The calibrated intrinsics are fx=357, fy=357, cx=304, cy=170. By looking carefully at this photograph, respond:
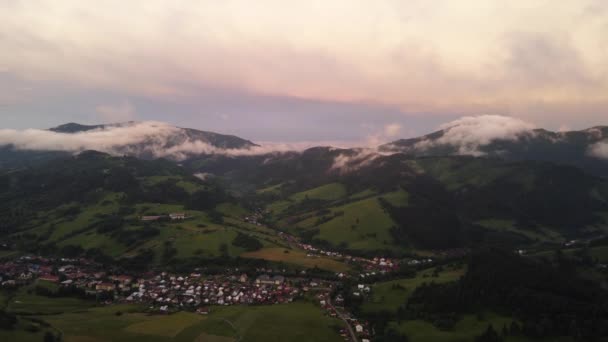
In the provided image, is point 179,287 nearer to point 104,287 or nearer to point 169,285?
point 169,285

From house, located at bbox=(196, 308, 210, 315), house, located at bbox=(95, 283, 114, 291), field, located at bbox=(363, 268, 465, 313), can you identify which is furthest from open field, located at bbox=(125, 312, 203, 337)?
field, located at bbox=(363, 268, 465, 313)

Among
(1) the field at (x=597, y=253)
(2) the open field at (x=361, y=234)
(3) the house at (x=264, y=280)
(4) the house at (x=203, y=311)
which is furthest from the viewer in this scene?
(2) the open field at (x=361, y=234)

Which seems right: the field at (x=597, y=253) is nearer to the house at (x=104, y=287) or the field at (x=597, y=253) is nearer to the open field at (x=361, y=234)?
the open field at (x=361, y=234)

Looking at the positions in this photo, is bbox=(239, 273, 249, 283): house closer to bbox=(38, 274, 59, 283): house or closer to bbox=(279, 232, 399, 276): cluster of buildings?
bbox=(279, 232, 399, 276): cluster of buildings

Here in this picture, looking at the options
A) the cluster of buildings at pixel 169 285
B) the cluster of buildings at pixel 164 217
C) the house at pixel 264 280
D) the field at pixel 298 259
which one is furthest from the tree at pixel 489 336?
the cluster of buildings at pixel 164 217

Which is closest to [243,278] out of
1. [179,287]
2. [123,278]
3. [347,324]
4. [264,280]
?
[264,280]
